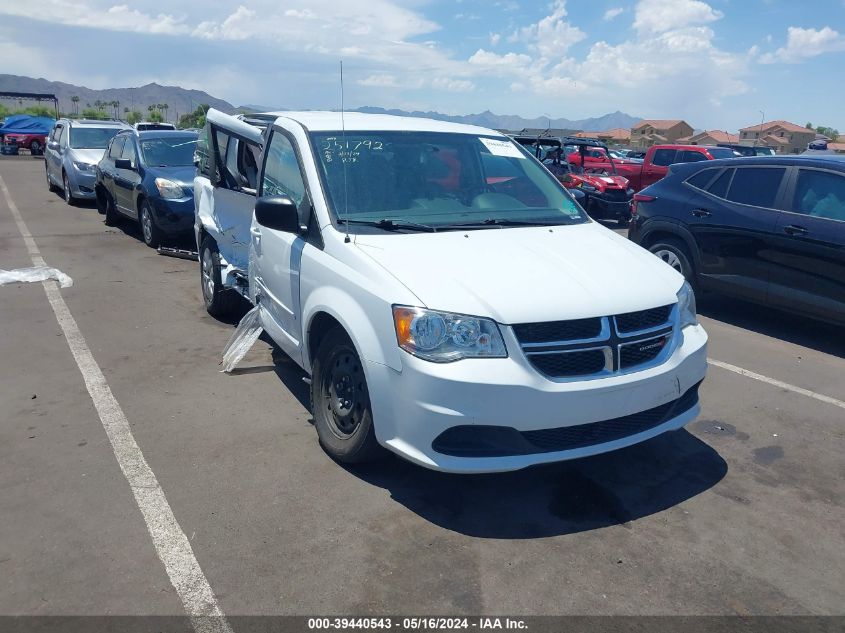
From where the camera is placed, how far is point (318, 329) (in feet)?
14.1

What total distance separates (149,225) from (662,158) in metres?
13.3

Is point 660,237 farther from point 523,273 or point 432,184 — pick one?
point 523,273

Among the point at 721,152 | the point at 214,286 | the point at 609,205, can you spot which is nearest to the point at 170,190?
the point at 214,286

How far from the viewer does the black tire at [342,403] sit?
3.89 meters

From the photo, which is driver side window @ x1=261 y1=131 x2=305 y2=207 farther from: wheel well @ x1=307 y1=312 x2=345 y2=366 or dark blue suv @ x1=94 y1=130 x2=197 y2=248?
dark blue suv @ x1=94 y1=130 x2=197 y2=248

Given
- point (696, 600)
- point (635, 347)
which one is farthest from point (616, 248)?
point (696, 600)

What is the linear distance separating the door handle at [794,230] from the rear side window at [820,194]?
0.17 m

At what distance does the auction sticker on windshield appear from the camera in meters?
5.25

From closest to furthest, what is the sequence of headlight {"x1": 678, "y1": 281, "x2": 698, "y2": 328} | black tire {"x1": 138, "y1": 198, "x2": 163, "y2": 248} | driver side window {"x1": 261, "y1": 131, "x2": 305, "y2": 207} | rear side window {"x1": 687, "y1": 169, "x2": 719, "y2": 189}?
headlight {"x1": 678, "y1": 281, "x2": 698, "y2": 328} → driver side window {"x1": 261, "y1": 131, "x2": 305, "y2": 207} → rear side window {"x1": 687, "y1": 169, "x2": 719, "y2": 189} → black tire {"x1": 138, "y1": 198, "x2": 163, "y2": 248}

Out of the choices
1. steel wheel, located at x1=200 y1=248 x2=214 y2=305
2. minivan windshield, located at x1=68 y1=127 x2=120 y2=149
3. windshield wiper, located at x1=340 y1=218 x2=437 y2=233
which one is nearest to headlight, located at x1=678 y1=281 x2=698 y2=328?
windshield wiper, located at x1=340 y1=218 x2=437 y2=233

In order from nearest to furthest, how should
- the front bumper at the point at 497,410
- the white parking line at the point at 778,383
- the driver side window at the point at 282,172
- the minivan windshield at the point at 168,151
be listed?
1. the front bumper at the point at 497,410
2. the driver side window at the point at 282,172
3. the white parking line at the point at 778,383
4. the minivan windshield at the point at 168,151

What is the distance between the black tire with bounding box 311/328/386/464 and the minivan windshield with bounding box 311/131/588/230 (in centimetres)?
73

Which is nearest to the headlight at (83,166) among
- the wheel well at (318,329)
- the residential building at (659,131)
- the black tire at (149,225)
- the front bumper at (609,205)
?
the black tire at (149,225)

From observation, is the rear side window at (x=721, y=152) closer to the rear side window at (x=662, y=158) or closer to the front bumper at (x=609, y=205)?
the rear side window at (x=662, y=158)
